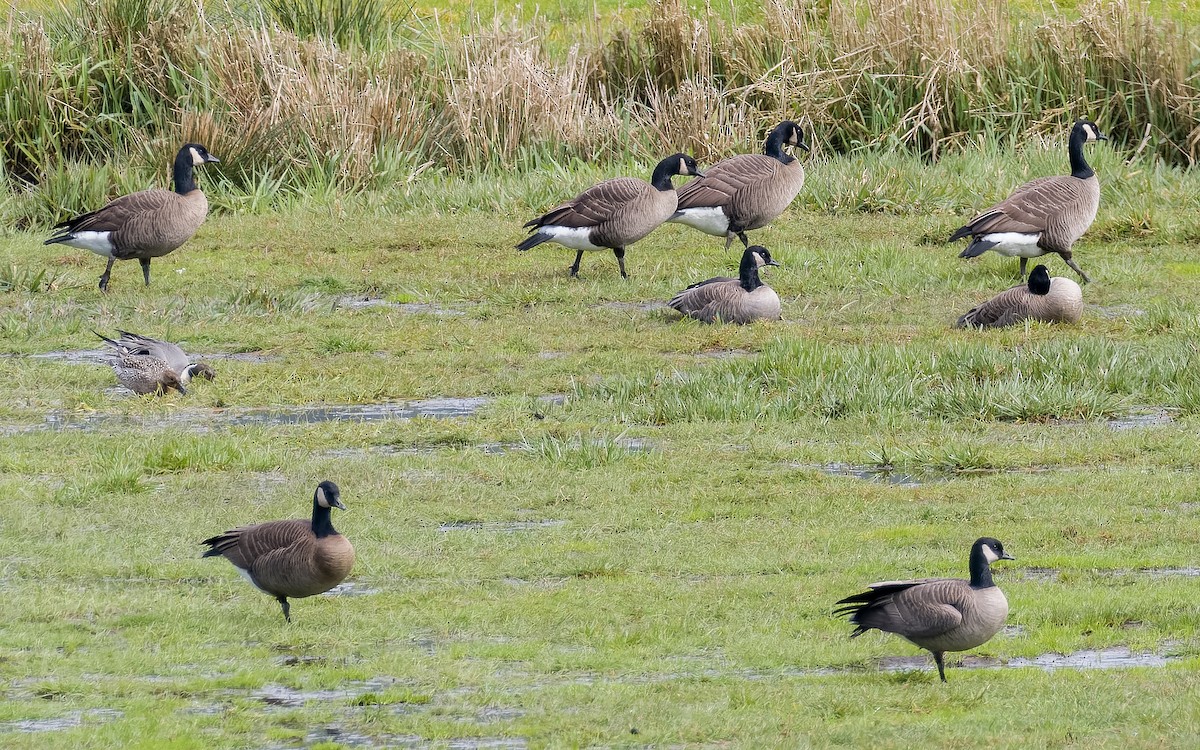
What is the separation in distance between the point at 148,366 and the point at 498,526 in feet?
13.2

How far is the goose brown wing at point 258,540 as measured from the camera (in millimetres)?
7441

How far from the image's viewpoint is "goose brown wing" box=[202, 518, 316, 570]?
24.4ft

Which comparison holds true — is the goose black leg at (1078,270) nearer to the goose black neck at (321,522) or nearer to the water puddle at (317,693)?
the goose black neck at (321,522)

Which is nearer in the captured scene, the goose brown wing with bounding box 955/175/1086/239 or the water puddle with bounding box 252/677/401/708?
the water puddle with bounding box 252/677/401/708

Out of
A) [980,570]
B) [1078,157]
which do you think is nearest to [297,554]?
[980,570]

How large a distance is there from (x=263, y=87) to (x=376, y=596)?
578 inches

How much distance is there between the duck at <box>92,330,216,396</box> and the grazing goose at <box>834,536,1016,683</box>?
6.80 m

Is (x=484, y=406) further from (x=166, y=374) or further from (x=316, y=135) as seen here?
(x=316, y=135)

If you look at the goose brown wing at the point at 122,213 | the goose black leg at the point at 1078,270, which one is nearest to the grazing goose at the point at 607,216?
the goose brown wing at the point at 122,213

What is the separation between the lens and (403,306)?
15.9 meters

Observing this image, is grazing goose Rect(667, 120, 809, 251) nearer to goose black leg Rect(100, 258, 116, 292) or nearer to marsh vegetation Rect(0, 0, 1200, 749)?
marsh vegetation Rect(0, 0, 1200, 749)

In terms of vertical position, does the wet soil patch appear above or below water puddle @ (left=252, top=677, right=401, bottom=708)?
below

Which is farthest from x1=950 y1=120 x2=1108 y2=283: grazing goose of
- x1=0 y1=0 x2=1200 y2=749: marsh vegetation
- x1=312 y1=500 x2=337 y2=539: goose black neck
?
x1=312 y1=500 x2=337 y2=539: goose black neck

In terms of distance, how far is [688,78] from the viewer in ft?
73.0
